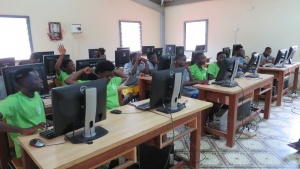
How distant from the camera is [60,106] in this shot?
135 cm

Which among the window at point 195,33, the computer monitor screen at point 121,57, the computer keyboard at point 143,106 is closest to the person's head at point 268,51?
the window at point 195,33

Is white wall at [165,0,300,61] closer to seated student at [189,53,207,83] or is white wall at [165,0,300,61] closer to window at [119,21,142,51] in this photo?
window at [119,21,142,51]

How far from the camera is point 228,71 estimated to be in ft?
9.32

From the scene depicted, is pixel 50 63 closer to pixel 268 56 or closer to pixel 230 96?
pixel 230 96

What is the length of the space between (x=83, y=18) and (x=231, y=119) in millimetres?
5147

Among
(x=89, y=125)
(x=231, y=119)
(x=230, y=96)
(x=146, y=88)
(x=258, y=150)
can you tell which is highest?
(x=89, y=125)

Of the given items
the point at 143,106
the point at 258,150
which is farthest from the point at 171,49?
the point at 143,106

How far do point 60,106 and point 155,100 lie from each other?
83 centimetres

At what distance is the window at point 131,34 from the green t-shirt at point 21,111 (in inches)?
223

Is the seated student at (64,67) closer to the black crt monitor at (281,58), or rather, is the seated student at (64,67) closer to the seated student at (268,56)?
the black crt monitor at (281,58)

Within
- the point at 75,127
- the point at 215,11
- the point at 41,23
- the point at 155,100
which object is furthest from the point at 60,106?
the point at 215,11

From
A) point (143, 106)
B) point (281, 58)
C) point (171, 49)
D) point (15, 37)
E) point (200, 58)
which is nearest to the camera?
point (143, 106)

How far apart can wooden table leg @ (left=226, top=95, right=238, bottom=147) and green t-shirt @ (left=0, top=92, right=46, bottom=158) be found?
211 centimetres

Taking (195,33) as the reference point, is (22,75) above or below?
below
